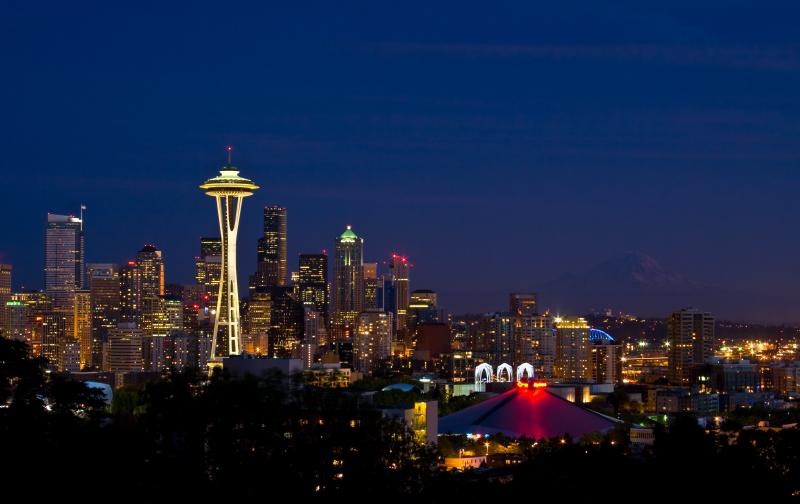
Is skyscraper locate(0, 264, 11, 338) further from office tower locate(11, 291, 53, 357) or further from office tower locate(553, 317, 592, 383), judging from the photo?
office tower locate(553, 317, 592, 383)

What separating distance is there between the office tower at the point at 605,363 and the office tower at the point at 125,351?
159 feet

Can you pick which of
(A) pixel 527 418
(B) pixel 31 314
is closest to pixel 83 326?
(B) pixel 31 314

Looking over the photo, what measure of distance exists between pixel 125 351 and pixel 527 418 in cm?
7481

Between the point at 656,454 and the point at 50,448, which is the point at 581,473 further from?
the point at 50,448

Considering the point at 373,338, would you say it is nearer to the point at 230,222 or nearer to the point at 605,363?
the point at 605,363

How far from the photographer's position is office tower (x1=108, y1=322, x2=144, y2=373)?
149500 mm

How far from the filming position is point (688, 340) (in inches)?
6777

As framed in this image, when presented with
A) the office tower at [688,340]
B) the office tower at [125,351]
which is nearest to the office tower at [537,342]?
the office tower at [688,340]

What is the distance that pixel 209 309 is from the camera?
17662 cm

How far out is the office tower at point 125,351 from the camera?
490 feet

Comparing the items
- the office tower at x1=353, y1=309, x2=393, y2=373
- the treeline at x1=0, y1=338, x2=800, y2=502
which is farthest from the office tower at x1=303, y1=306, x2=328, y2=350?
the treeline at x1=0, y1=338, x2=800, y2=502

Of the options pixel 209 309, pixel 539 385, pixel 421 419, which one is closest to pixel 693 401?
pixel 539 385

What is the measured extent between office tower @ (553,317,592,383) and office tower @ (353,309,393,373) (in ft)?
69.2

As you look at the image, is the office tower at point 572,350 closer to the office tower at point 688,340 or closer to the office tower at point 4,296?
Answer: the office tower at point 688,340
